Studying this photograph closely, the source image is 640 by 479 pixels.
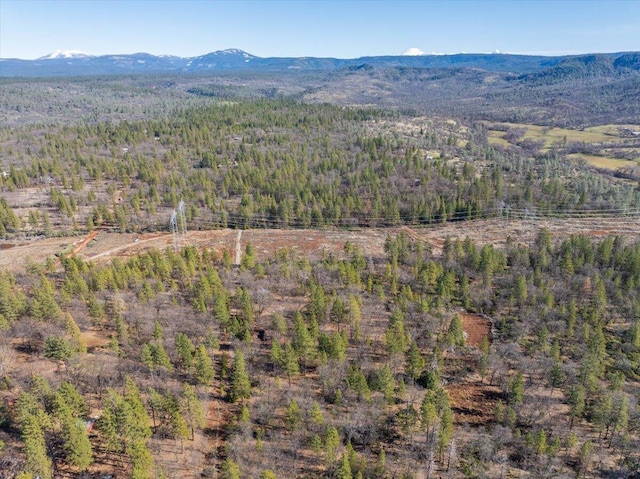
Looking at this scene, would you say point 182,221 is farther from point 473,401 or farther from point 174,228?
point 473,401

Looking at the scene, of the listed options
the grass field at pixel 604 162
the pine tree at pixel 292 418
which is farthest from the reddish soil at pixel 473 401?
the grass field at pixel 604 162

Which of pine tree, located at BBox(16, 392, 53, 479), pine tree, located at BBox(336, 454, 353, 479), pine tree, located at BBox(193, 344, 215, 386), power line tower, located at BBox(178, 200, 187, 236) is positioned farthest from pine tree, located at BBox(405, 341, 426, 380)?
Result: power line tower, located at BBox(178, 200, 187, 236)

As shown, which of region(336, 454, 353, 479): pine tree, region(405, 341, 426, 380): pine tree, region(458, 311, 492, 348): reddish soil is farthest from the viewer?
region(458, 311, 492, 348): reddish soil

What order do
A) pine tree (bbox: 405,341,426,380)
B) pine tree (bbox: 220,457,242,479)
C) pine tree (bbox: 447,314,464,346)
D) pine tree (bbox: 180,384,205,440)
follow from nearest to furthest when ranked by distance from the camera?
pine tree (bbox: 220,457,242,479) < pine tree (bbox: 180,384,205,440) < pine tree (bbox: 405,341,426,380) < pine tree (bbox: 447,314,464,346)

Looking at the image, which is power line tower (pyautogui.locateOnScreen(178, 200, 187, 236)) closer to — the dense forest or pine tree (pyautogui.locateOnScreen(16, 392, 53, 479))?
the dense forest

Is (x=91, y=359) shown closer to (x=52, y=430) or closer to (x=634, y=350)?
(x=52, y=430)

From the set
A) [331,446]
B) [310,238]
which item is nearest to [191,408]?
[331,446]

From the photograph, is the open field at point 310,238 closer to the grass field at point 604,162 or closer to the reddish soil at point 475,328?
the reddish soil at point 475,328

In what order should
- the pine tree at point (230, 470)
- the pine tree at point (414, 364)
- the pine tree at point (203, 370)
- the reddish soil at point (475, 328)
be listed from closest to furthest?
the pine tree at point (230, 470), the pine tree at point (203, 370), the pine tree at point (414, 364), the reddish soil at point (475, 328)

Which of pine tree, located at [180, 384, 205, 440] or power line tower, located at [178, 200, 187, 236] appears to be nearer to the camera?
pine tree, located at [180, 384, 205, 440]
